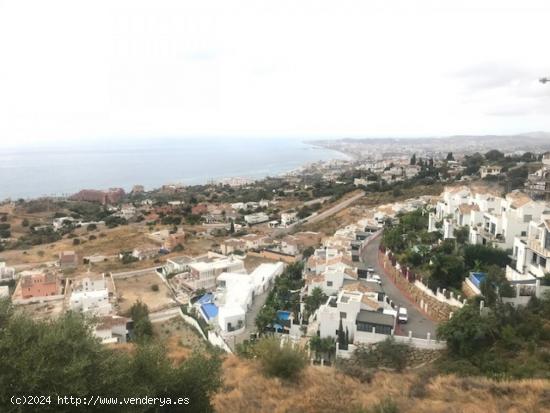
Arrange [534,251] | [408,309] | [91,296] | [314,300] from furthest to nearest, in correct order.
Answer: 1. [91,296]
2. [314,300]
3. [408,309]
4. [534,251]

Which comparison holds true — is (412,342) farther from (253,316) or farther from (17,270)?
(17,270)

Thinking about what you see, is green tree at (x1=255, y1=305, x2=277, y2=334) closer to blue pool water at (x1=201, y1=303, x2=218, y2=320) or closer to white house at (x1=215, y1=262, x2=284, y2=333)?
white house at (x1=215, y1=262, x2=284, y2=333)

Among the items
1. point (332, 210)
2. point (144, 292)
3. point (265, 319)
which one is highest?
point (265, 319)

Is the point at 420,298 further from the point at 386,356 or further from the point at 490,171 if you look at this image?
the point at 490,171

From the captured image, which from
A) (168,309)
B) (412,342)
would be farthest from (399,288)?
(168,309)

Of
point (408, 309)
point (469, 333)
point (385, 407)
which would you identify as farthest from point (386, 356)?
point (385, 407)

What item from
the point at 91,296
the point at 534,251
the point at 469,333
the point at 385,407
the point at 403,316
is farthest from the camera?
the point at 91,296

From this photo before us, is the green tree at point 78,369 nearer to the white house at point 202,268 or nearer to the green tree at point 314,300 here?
the green tree at point 314,300
